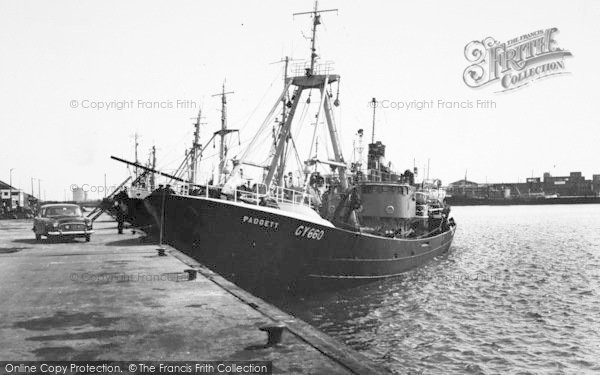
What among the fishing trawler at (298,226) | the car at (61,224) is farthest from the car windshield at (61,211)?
the fishing trawler at (298,226)

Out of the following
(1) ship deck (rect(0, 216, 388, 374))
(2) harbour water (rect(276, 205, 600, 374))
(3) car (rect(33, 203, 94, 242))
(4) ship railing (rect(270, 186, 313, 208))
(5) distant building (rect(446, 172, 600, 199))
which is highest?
(5) distant building (rect(446, 172, 600, 199))

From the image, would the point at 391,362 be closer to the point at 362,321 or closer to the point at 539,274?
the point at 362,321

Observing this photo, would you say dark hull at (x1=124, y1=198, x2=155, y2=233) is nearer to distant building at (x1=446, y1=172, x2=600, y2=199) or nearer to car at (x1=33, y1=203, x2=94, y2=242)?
car at (x1=33, y1=203, x2=94, y2=242)

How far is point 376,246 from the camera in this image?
20766 mm

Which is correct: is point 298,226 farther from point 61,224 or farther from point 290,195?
point 61,224

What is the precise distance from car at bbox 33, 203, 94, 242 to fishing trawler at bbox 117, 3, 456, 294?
3458 mm

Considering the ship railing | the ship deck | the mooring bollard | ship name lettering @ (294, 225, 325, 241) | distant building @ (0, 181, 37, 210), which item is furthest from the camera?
distant building @ (0, 181, 37, 210)

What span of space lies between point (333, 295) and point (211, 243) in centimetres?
527

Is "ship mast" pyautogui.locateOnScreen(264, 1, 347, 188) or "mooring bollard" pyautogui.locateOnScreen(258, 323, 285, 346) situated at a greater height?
"ship mast" pyautogui.locateOnScreen(264, 1, 347, 188)

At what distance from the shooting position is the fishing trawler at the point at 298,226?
1747 centimetres

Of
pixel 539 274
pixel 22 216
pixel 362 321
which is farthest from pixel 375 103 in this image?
pixel 22 216

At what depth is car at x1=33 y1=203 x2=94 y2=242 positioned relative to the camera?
23031 millimetres

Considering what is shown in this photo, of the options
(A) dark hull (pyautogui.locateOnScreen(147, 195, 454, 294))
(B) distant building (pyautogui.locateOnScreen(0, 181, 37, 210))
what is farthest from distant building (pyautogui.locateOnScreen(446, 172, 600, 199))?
(A) dark hull (pyautogui.locateOnScreen(147, 195, 454, 294))

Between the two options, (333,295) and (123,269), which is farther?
(333,295)
